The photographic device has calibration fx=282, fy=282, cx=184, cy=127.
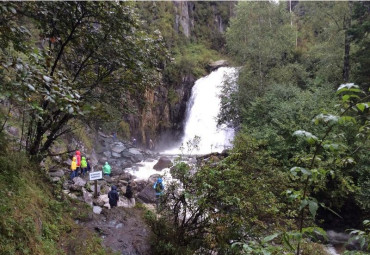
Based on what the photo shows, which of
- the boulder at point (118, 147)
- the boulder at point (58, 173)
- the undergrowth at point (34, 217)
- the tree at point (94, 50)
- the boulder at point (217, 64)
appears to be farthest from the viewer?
the boulder at point (217, 64)

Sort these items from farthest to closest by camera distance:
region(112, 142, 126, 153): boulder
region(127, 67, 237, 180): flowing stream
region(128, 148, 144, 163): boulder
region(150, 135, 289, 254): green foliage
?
region(127, 67, 237, 180): flowing stream < region(112, 142, 126, 153): boulder < region(128, 148, 144, 163): boulder < region(150, 135, 289, 254): green foliage

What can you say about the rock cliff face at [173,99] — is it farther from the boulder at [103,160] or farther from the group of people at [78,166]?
the group of people at [78,166]

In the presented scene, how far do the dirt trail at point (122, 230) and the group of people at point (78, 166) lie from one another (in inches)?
217

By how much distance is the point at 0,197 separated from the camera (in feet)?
15.1

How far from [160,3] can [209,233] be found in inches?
1210

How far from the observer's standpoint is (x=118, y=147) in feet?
71.7

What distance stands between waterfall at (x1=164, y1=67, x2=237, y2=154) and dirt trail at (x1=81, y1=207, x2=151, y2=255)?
683 inches

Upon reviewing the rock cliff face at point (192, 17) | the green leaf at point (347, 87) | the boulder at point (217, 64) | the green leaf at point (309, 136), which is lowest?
the green leaf at point (309, 136)

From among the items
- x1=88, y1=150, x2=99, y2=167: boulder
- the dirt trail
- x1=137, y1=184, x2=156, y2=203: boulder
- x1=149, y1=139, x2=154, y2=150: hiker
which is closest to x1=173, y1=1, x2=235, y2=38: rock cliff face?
x1=149, y1=139, x2=154, y2=150: hiker

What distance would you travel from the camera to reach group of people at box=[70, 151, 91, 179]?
42.2 ft

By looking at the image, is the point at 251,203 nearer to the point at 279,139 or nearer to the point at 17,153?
the point at 17,153

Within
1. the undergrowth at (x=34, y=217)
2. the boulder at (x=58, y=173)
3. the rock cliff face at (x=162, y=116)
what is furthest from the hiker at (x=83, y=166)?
the rock cliff face at (x=162, y=116)

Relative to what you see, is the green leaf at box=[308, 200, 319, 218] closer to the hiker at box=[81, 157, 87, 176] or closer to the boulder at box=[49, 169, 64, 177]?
the boulder at box=[49, 169, 64, 177]

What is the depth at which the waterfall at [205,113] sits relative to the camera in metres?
25.6
